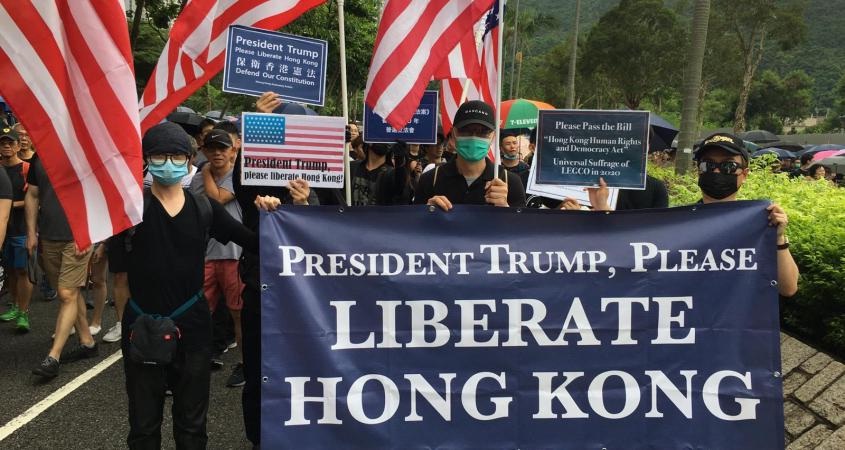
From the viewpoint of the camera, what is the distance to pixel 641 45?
43.0 meters

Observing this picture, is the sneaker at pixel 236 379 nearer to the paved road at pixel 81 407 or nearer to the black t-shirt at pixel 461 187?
the paved road at pixel 81 407

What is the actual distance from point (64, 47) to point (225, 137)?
1923 millimetres

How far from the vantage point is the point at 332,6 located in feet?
81.7

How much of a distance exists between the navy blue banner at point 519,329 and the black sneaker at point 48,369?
281cm

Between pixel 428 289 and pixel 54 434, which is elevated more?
pixel 428 289

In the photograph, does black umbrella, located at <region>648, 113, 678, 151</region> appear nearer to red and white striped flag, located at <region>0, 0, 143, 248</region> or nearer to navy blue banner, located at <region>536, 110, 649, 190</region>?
navy blue banner, located at <region>536, 110, 649, 190</region>

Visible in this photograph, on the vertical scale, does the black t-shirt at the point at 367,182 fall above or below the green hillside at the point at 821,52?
below

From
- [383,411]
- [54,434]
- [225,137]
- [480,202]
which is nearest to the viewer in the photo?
[383,411]

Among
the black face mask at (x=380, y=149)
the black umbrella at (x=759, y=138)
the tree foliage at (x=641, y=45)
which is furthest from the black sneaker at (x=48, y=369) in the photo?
the tree foliage at (x=641, y=45)

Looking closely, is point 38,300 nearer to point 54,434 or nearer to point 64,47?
point 54,434

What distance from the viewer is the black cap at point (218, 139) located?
470 cm

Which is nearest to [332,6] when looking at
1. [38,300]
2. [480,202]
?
[38,300]

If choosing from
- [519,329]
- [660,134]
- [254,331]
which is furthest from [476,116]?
[660,134]

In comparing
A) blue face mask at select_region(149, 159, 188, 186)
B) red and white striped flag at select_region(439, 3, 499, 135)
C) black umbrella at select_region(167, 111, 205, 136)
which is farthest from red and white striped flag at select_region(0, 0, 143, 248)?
black umbrella at select_region(167, 111, 205, 136)
